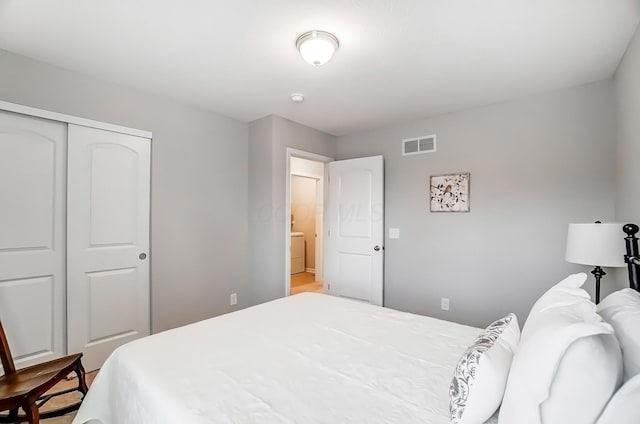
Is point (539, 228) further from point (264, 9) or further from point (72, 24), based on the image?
point (72, 24)

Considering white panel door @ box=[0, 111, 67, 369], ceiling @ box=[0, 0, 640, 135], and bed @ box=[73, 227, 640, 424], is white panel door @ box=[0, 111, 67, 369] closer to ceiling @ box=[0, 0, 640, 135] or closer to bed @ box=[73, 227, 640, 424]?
ceiling @ box=[0, 0, 640, 135]

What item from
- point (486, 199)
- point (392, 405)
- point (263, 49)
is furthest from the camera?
point (486, 199)

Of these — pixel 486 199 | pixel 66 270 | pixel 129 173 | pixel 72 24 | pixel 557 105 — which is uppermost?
pixel 72 24

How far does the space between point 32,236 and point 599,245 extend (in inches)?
152

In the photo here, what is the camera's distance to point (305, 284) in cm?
561

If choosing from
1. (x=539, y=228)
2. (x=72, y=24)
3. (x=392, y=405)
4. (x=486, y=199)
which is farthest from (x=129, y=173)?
(x=539, y=228)

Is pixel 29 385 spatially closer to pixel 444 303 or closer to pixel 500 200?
pixel 444 303

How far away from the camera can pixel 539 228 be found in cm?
288

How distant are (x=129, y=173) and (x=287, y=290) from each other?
1981 mm

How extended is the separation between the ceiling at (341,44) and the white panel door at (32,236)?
61 cm

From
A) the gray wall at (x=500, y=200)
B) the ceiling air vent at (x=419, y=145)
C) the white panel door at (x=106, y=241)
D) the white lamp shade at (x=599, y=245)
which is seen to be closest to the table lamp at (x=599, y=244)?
the white lamp shade at (x=599, y=245)

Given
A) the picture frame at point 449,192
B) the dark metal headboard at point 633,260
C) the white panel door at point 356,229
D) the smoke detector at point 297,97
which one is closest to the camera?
the dark metal headboard at point 633,260

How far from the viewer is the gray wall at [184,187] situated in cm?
247

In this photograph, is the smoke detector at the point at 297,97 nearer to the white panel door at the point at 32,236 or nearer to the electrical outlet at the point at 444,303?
the white panel door at the point at 32,236
